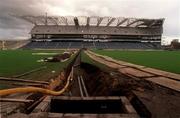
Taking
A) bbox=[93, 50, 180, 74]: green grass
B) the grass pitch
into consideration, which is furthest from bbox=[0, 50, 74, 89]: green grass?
bbox=[93, 50, 180, 74]: green grass

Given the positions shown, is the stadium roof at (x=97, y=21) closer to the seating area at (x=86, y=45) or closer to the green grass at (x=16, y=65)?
the seating area at (x=86, y=45)

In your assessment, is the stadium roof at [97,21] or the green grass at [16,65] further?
the stadium roof at [97,21]

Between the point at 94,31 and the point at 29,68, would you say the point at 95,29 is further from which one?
the point at 29,68

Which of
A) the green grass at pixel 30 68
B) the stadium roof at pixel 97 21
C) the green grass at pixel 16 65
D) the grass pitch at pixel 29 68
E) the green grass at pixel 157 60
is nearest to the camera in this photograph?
the green grass at pixel 30 68

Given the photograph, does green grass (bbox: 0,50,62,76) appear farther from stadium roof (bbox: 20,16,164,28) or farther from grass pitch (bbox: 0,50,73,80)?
stadium roof (bbox: 20,16,164,28)

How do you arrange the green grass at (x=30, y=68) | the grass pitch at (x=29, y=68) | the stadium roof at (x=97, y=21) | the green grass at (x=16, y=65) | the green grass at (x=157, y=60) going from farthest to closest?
the stadium roof at (x=97, y=21)
the green grass at (x=157, y=60)
the green grass at (x=16, y=65)
the grass pitch at (x=29, y=68)
the green grass at (x=30, y=68)

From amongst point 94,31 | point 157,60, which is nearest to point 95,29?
point 94,31

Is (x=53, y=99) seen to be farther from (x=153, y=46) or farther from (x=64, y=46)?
(x=153, y=46)

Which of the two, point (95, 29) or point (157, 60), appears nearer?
point (157, 60)

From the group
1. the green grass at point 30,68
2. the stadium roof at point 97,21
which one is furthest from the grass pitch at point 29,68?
the stadium roof at point 97,21

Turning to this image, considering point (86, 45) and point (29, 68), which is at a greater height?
point (29, 68)

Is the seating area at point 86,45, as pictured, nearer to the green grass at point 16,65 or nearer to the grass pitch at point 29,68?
the green grass at point 16,65

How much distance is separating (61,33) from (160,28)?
1528 inches

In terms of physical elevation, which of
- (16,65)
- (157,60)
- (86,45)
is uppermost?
(16,65)
